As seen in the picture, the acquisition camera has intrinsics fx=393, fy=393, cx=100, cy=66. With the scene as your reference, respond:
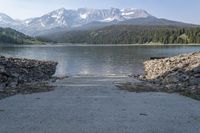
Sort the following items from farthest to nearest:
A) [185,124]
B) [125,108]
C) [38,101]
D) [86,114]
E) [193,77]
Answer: [193,77]
[38,101]
[125,108]
[86,114]
[185,124]

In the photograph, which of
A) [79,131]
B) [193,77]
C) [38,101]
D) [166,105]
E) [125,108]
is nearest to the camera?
[79,131]

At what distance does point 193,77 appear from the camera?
3288 cm

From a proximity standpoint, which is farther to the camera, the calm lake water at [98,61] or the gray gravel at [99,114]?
the calm lake water at [98,61]

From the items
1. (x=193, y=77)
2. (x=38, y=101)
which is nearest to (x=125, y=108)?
(x=38, y=101)

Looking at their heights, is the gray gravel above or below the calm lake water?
above

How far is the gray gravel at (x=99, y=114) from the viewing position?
14203mm

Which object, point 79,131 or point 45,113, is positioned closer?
point 79,131

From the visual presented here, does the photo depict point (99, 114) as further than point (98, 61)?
No

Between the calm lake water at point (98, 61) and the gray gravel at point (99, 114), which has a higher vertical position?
the gray gravel at point (99, 114)

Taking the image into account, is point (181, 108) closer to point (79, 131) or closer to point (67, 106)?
point (67, 106)

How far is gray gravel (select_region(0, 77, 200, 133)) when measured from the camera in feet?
46.6

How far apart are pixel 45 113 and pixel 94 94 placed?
7.73 meters

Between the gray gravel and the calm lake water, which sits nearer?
the gray gravel

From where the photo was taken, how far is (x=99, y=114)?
1692 cm
